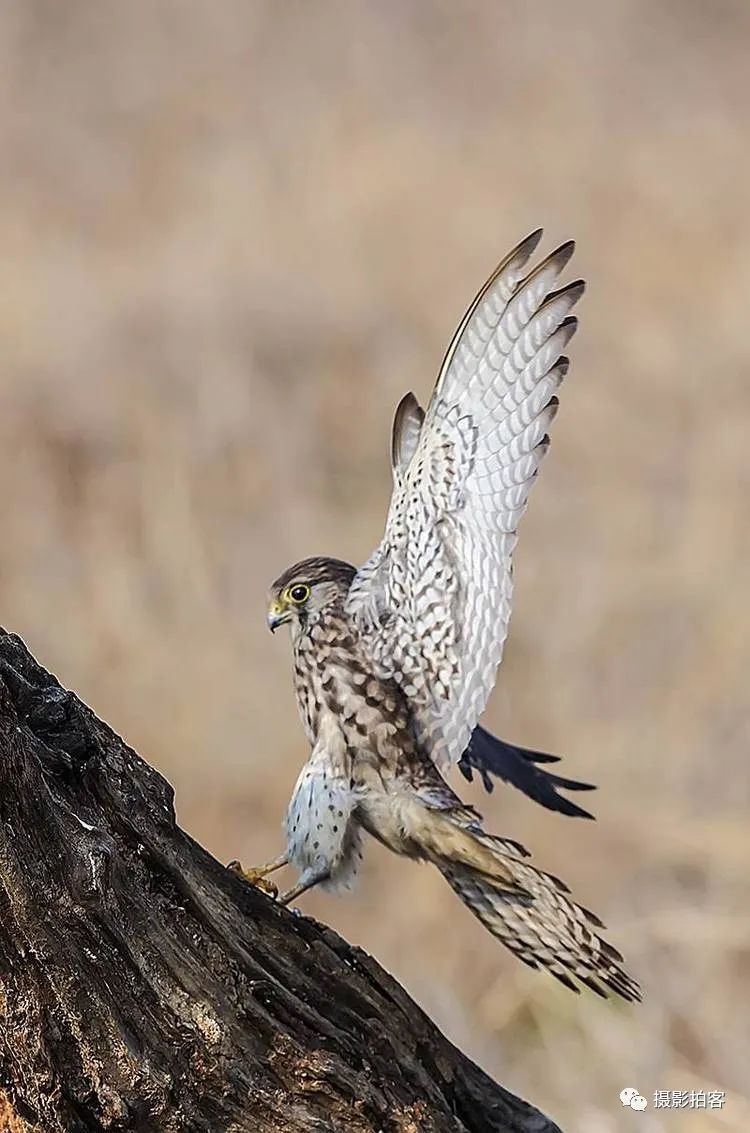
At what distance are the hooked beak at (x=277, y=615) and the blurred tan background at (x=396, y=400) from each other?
178cm

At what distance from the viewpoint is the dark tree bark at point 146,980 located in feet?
3.86

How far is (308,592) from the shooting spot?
6.22ft

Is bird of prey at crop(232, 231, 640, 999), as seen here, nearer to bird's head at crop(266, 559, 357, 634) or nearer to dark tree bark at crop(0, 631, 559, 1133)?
bird's head at crop(266, 559, 357, 634)

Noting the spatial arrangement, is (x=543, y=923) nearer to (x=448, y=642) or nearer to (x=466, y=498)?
(x=448, y=642)

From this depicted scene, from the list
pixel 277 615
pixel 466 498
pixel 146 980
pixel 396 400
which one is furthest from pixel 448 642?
pixel 396 400

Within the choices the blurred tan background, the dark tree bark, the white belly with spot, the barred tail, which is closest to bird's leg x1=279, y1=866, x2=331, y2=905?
the white belly with spot

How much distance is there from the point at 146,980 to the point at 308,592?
2.40ft

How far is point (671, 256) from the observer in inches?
209

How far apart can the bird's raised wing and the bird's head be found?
7 cm

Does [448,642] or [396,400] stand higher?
[396,400]

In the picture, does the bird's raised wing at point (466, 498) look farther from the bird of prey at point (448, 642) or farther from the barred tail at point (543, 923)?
the barred tail at point (543, 923)

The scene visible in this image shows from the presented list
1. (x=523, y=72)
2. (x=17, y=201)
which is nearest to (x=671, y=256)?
(x=523, y=72)

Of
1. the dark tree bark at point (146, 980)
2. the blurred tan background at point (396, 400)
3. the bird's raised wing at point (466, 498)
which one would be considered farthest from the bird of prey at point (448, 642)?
the blurred tan background at point (396, 400)

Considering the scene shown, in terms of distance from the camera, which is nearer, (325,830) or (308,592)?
(325,830)
